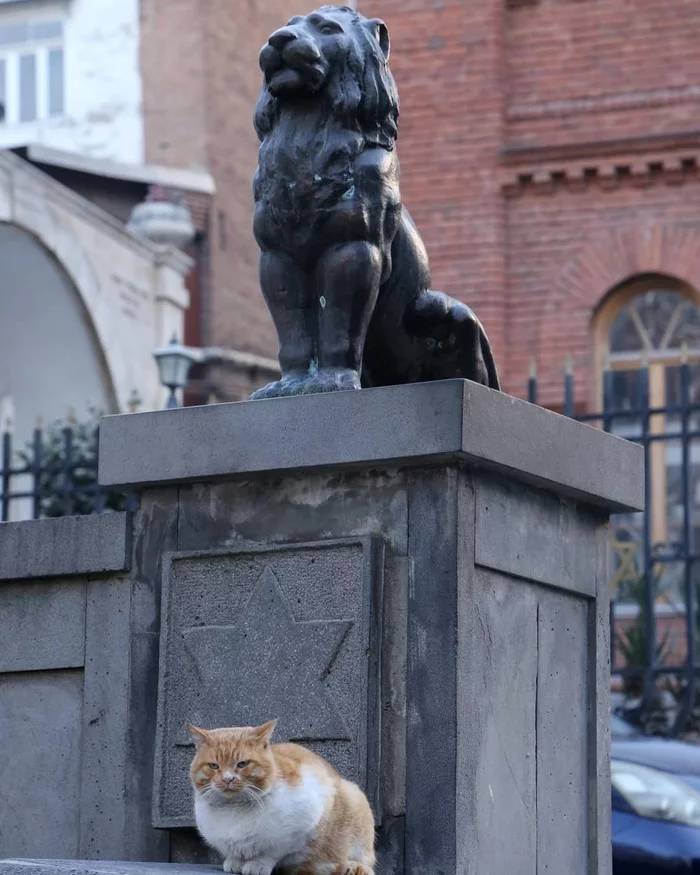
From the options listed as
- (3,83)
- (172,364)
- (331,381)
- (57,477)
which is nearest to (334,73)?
(331,381)

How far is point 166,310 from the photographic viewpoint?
23.6m

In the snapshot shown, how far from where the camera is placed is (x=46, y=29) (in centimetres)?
3177

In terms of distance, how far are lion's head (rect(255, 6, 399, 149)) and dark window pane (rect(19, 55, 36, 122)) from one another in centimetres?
2624

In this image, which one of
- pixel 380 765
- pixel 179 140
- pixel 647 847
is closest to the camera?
pixel 380 765

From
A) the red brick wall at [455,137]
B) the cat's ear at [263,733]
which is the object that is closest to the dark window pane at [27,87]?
the red brick wall at [455,137]

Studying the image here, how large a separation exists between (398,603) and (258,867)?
3.28 ft

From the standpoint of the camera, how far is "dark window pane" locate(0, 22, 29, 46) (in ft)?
105

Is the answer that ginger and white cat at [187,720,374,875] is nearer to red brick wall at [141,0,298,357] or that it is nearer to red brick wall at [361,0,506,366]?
red brick wall at [361,0,506,366]

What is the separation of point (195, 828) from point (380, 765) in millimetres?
676

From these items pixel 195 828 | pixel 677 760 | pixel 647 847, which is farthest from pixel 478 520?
pixel 677 760

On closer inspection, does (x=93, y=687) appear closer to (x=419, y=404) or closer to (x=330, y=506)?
(x=330, y=506)

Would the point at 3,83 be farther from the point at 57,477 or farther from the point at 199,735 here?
the point at 199,735

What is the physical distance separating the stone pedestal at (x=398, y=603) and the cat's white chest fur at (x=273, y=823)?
1.67ft

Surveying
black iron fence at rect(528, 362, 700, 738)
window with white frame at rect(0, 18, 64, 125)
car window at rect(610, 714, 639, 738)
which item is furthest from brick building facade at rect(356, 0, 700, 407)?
window with white frame at rect(0, 18, 64, 125)
